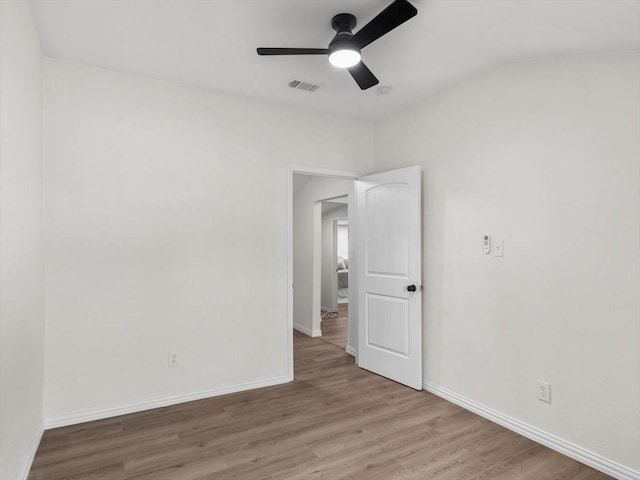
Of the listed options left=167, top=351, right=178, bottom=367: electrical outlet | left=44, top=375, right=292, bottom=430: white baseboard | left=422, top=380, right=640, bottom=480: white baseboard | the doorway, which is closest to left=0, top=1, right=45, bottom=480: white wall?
left=44, top=375, right=292, bottom=430: white baseboard

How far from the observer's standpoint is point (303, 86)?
335 centimetres

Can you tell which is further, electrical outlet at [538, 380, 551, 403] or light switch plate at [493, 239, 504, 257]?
light switch plate at [493, 239, 504, 257]

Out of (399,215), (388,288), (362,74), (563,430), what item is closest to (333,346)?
(388,288)

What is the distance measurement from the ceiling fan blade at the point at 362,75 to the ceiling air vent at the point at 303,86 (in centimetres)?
78

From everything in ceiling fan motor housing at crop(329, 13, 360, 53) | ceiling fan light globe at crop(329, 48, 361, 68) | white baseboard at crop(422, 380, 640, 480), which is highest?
ceiling fan motor housing at crop(329, 13, 360, 53)

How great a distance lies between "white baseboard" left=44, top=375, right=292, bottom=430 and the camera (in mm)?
2809

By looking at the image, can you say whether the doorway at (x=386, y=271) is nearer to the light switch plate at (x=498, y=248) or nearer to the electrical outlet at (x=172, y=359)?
the light switch plate at (x=498, y=248)

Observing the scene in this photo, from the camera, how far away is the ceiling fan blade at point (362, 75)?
245 centimetres

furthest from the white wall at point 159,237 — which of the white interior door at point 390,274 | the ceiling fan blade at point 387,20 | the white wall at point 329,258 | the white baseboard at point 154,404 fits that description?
the white wall at point 329,258

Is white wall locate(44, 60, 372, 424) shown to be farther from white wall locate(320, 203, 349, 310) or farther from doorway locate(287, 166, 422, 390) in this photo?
white wall locate(320, 203, 349, 310)

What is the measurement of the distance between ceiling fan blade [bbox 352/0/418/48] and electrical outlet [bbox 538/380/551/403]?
8.10 ft

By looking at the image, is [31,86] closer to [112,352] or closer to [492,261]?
[112,352]

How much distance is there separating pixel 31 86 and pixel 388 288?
323cm

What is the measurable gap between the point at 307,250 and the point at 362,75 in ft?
11.9
